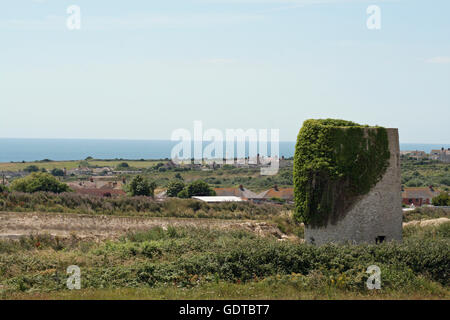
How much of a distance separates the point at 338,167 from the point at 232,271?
18.0 feet

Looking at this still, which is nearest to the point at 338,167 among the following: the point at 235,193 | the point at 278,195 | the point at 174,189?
the point at 174,189

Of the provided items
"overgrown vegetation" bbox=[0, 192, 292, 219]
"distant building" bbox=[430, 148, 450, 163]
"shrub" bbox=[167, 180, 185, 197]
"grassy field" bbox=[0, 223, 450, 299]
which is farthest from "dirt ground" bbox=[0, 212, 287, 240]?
"distant building" bbox=[430, 148, 450, 163]

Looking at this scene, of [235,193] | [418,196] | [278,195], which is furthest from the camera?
[278,195]

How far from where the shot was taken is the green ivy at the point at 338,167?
18.0 meters

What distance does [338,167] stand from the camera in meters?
18.0

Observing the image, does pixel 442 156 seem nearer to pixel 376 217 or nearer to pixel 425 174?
pixel 425 174

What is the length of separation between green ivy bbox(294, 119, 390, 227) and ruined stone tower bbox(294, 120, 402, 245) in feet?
0.42

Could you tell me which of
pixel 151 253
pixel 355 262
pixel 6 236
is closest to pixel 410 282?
pixel 355 262

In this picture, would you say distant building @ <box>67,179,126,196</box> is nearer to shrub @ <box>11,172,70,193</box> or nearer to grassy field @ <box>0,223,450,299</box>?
shrub @ <box>11,172,70,193</box>

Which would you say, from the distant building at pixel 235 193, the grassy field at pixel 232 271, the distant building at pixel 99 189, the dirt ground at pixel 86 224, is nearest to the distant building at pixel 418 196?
the distant building at pixel 235 193

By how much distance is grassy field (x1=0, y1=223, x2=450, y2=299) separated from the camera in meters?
13.1

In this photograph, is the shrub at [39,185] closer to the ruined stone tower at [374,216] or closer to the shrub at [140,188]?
the shrub at [140,188]
